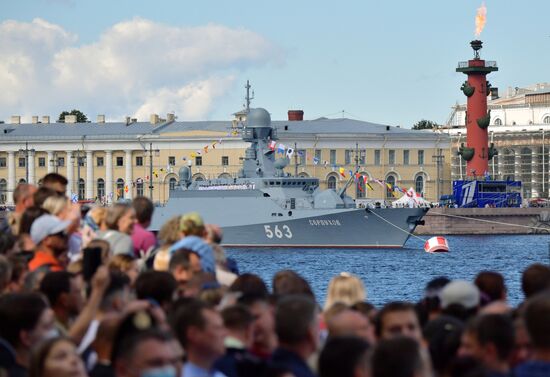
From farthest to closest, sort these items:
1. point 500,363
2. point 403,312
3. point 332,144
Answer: point 332,144, point 403,312, point 500,363

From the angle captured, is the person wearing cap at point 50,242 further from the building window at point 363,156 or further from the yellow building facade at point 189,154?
the building window at point 363,156

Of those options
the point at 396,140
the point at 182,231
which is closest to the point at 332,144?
the point at 396,140

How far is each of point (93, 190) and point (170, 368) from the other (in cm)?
10834

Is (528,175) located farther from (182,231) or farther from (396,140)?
(182,231)

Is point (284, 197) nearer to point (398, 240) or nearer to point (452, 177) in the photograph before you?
point (398, 240)

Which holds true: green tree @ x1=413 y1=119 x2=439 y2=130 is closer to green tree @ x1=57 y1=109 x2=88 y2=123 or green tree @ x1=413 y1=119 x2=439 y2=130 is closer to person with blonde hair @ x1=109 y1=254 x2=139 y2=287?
green tree @ x1=57 y1=109 x2=88 y2=123

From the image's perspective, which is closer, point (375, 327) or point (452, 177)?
point (375, 327)

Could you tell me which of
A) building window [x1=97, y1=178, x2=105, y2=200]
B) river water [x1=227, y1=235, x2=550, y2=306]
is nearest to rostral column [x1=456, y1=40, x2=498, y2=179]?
river water [x1=227, y1=235, x2=550, y2=306]

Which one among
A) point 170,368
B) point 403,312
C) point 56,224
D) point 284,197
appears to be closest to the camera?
point 170,368

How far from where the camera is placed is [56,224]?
12.1m

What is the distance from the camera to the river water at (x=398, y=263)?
3894cm

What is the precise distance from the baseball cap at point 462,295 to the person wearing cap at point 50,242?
2.94 metres

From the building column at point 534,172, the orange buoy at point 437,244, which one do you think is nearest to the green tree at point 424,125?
the building column at point 534,172

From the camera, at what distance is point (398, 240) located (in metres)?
69.4
